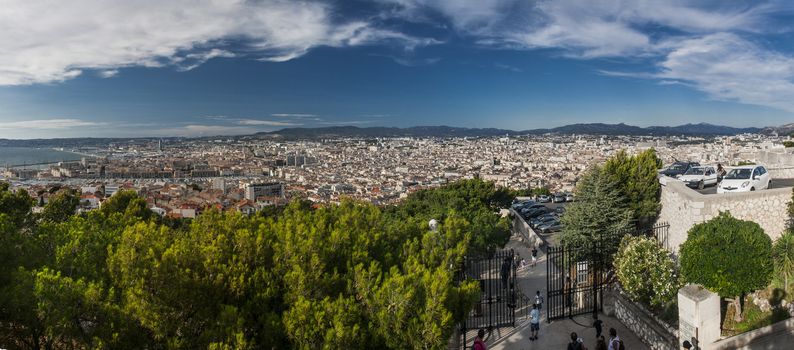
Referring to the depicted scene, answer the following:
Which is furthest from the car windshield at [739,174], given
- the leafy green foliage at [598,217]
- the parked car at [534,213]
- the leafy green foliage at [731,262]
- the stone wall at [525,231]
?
the parked car at [534,213]

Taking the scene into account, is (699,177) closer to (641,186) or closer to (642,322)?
(641,186)

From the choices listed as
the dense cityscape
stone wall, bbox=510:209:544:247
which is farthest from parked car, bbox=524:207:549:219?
the dense cityscape

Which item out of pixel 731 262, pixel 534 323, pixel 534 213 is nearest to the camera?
pixel 731 262

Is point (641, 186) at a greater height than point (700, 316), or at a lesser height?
greater

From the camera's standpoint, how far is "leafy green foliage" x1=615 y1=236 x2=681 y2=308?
321 inches

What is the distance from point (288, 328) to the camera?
4.72m

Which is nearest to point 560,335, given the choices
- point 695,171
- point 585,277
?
point 585,277

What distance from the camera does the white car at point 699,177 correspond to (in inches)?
563

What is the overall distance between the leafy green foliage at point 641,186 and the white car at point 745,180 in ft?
4.81

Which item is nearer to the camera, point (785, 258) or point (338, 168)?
point (785, 258)

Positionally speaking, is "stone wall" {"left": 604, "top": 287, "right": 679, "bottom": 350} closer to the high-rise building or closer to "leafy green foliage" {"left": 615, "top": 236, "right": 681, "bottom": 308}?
"leafy green foliage" {"left": 615, "top": 236, "right": 681, "bottom": 308}

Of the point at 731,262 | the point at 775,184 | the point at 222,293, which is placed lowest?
the point at 731,262

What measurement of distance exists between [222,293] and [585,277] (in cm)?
898

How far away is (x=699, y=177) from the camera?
14398 mm
